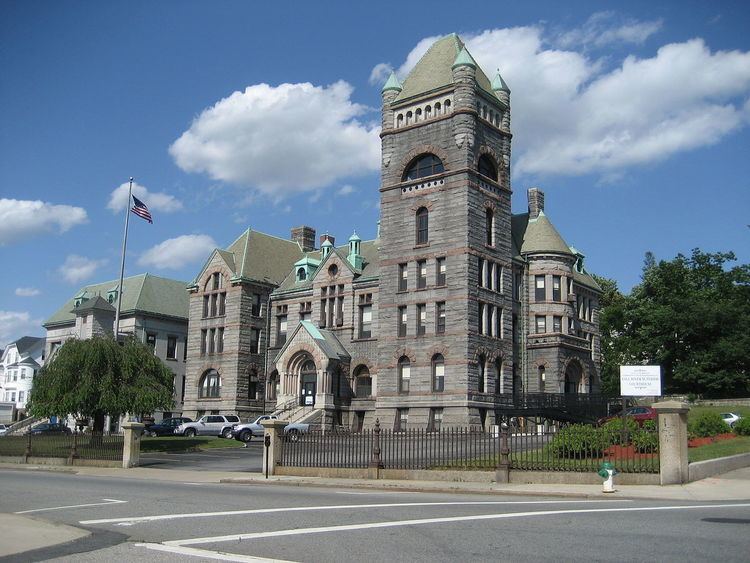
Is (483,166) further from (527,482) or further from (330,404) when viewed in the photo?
(527,482)

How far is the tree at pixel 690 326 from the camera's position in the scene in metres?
57.1

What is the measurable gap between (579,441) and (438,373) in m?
26.9

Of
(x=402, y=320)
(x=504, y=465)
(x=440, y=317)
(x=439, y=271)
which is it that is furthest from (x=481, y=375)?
(x=504, y=465)

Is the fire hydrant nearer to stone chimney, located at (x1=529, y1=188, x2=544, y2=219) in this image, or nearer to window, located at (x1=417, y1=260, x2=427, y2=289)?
window, located at (x1=417, y1=260, x2=427, y2=289)

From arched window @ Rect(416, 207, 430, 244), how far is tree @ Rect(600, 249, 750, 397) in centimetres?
2092

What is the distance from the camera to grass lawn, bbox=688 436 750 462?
24219 millimetres

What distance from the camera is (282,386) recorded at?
186 feet

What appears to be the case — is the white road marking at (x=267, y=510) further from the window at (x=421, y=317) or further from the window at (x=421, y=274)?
the window at (x=421, y=274)

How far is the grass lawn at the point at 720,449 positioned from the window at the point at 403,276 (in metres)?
25.9

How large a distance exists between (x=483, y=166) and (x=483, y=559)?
44.8 metres

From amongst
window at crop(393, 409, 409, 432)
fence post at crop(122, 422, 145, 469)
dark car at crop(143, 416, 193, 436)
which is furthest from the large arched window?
fence post at crop(122, 422, 145, 469)

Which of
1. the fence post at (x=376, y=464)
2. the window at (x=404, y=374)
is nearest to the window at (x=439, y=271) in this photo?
the window at (x=404, y=374)

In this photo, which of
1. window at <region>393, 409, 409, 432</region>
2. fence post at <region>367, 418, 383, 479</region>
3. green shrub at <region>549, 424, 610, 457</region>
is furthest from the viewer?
window at <region>393, 409, 409, 432</region>

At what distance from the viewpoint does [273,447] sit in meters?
28.2
